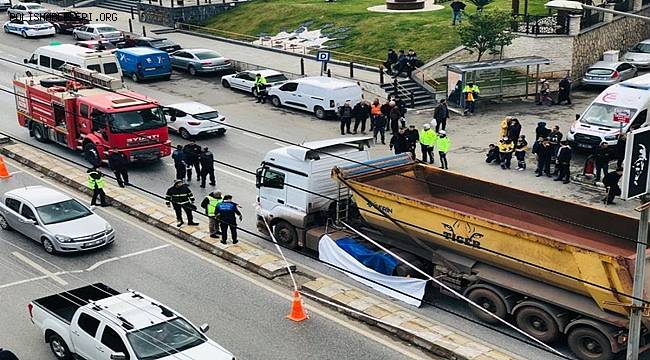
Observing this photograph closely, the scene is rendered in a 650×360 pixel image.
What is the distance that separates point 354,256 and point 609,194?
9.51 m

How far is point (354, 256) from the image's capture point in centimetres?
1958

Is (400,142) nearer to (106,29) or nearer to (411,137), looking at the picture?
(411,137)

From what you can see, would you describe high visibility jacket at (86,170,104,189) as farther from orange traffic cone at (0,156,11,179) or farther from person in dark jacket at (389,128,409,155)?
person in dark jacket at (389,128,409,155)

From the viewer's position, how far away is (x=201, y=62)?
43250 millimetres

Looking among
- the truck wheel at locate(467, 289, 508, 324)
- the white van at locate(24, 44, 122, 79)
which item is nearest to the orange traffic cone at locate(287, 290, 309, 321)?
the truck wheel at locate(467, 289, 508, 324)

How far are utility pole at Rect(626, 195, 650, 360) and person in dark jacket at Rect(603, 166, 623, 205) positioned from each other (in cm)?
1071

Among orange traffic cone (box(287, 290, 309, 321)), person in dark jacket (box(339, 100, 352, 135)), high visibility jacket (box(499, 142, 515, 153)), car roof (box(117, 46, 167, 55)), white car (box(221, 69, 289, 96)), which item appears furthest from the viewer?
car roof (box(117, 46, 167, 55))

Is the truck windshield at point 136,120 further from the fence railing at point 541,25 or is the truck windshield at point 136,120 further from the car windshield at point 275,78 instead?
the fence railing at point 541,25

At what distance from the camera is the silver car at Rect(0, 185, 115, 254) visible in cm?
2123

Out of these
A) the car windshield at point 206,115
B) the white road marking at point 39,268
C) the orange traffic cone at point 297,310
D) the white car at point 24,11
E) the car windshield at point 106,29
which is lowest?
the white road marking at point 39,268

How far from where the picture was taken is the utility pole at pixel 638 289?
1349cm

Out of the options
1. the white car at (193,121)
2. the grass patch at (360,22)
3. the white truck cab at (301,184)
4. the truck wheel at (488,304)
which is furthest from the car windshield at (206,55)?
the truck wheel at (488,304)

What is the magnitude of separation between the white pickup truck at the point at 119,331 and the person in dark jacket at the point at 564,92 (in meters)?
24.7

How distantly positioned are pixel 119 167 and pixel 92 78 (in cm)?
623
